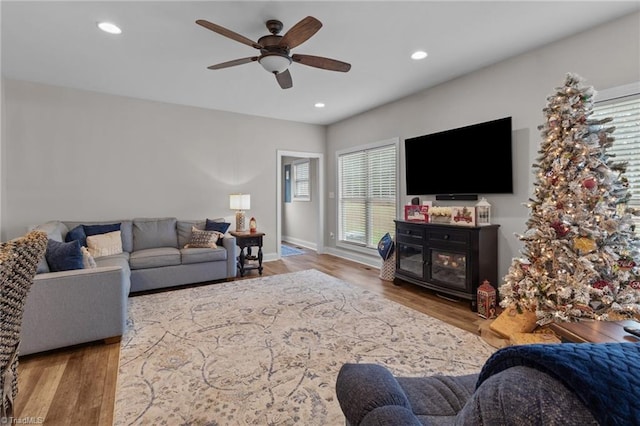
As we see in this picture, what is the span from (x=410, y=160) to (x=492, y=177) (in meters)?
1.27

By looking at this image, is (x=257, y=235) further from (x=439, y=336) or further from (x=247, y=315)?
(x=439, y=336)

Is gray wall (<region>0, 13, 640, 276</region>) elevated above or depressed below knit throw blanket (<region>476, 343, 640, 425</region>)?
above

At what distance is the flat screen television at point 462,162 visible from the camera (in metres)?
3.40

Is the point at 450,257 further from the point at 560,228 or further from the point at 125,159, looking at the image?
the point at 125,159

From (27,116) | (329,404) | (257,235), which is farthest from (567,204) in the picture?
(27,116)

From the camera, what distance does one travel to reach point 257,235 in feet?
16.1

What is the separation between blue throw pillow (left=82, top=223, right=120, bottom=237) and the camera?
13.0ft

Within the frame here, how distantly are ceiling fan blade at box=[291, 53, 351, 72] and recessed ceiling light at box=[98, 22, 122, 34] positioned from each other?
63.7 inches

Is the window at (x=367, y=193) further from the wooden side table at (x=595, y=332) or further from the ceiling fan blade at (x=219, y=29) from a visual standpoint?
the wooden side table at (x=595, y=332)

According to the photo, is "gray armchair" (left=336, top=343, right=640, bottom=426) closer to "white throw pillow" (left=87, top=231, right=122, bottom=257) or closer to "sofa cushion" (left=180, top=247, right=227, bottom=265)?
"sofa cushion" (left=180, top=247, right=227, bottom=265)

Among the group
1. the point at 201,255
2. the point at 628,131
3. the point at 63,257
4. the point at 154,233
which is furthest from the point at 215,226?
the point at 628,131

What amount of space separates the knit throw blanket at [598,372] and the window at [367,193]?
179 inches

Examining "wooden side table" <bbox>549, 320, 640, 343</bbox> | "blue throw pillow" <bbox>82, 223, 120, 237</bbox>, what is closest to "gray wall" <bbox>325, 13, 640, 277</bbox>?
"wooden side table" <bbox>549, 320, 640, 343</bbox>

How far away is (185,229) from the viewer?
4711mm
